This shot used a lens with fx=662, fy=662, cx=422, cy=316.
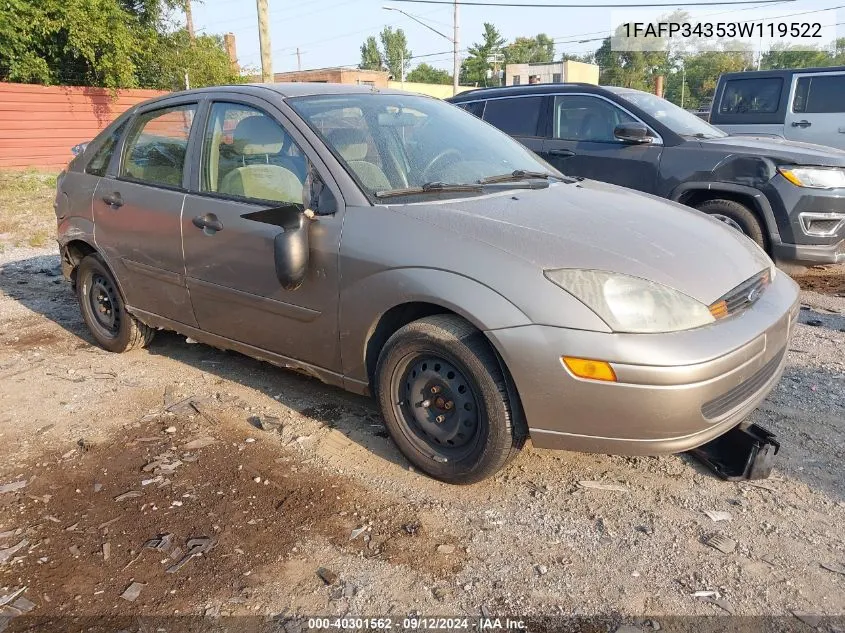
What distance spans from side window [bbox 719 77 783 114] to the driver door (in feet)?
29.9

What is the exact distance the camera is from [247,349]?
3.82m

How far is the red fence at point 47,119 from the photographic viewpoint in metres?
18.0

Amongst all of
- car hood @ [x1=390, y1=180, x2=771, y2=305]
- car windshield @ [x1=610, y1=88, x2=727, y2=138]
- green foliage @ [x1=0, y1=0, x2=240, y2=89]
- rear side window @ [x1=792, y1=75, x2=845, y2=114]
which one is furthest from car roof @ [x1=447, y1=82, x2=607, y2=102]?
green foliage @ [x1=0, y1=0, x2=240, y2=89]

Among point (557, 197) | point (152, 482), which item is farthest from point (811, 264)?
point (152, 482)

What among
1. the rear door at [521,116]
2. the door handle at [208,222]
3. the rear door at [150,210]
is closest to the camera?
the door handle at [208,222]

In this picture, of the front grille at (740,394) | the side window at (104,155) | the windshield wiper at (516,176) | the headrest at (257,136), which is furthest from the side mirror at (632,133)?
the side window at (104,155)

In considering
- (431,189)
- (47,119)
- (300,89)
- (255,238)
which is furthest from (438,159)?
(47,119)

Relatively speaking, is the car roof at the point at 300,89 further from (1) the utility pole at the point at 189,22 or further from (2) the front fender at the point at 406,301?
(1) the utility pole at the point at 189,22

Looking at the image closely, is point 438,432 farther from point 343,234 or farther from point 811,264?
point 811,264

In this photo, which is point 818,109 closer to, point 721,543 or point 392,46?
point 721,543

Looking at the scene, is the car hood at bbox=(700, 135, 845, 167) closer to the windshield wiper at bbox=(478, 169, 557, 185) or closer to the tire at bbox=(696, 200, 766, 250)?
the tire at bbox=(696, 200, 766, 250)

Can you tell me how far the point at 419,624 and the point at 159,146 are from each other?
3.35m

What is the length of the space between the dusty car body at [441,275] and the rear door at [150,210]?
0.02m

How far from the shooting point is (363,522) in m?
2.81
